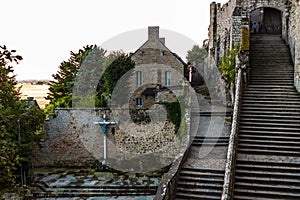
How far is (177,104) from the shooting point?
16.8m

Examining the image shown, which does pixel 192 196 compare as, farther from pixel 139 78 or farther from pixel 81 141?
pixel 139 78

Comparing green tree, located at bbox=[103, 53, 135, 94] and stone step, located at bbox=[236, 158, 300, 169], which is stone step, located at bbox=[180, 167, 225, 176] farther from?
green tree, located at bbox=[103, 53, 135, 94]

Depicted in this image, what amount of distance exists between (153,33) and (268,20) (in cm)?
888

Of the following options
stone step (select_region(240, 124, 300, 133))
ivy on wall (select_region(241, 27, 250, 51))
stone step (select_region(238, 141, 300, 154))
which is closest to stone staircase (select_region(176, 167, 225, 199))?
stone step (select_region(238, 141, 300, 154))

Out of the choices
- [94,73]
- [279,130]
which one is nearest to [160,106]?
[279,130]

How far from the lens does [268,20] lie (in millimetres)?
24125

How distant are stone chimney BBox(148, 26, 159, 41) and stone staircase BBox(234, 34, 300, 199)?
35.0 ft

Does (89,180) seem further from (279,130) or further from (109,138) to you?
(279,130)

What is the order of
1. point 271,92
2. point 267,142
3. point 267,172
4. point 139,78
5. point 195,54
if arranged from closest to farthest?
point 267,172 < point 267,142 < point 271,92 < point 139,78 < point 195,54

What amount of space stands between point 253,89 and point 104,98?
9.17 metres

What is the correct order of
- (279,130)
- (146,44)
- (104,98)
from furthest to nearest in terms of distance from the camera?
(146,44)
(104,98)
(279,130)

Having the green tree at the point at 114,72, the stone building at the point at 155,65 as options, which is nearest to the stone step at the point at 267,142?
the green tree at the point at 114,72

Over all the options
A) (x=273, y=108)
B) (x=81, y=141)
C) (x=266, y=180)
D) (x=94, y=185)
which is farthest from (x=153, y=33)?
(x=266, y=180)

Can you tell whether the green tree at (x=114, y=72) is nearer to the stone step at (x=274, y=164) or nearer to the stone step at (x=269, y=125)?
the stone step at (x=269, y=125)
